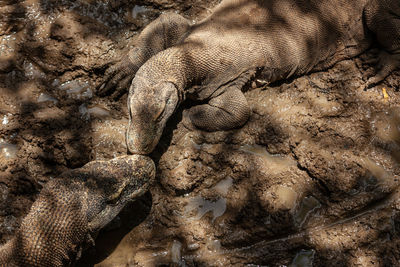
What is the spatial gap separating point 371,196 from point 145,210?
2339 millimetres

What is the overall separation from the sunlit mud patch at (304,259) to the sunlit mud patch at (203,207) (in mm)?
853

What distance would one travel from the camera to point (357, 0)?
15.3 feet

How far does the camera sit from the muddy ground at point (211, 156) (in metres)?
3.84

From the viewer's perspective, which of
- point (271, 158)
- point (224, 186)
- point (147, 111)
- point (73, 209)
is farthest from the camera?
point (271, 158)

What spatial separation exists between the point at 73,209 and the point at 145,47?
82.9 inches

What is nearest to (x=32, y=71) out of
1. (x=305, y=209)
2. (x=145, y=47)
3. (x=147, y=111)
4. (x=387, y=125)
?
(x=145, y=47)

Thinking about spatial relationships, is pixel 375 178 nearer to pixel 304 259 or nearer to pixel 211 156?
pixel 304 259

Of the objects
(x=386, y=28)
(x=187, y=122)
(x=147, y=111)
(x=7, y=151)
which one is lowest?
(x=7, y=151)

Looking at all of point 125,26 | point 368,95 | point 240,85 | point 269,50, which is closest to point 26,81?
point 125,26

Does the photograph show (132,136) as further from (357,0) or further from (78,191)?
(357,0)

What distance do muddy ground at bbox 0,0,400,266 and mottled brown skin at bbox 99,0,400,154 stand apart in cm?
20

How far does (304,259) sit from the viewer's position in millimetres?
3811

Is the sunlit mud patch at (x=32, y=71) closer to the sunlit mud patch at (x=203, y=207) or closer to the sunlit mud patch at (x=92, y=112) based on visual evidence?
the sunlit mud patch at (x=92, y=112)

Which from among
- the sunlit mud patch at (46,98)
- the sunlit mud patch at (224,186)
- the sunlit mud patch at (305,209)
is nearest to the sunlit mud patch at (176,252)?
the sunlit mud patch at (224,186)
